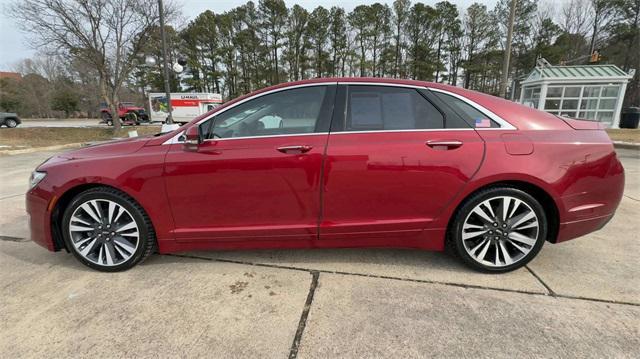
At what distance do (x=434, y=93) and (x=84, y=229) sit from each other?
10.2 feet

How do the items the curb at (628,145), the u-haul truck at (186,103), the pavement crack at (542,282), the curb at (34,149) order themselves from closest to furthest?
1. the pavement crack at (542,282)
2. the curb at (628,145)
3. the curb at (34,149)
4. the u-haul truck at (186,103)

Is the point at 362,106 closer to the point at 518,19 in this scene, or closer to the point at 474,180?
the point at 474,180

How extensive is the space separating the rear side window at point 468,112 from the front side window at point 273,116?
975 millimetres

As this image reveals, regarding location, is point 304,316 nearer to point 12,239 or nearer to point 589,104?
point 12,239

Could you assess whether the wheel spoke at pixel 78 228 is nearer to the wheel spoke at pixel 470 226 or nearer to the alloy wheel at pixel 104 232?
the alloy wheel at pixel 104 232

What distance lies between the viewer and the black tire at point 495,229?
239 centimetres

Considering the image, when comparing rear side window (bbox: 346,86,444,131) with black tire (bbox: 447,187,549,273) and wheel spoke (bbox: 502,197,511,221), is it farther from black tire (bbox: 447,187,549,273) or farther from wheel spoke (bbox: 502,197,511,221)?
wheel spoke (bbox: 502,197,511,221)

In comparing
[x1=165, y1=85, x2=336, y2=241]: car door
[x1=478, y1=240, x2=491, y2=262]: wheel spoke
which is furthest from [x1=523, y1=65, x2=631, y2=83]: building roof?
[x1=165, y1=85, x2=336, y2=241]: car door

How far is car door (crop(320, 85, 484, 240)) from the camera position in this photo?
7.55ft

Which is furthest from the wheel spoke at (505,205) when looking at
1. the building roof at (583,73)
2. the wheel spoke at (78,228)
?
the building roof at (583,73)

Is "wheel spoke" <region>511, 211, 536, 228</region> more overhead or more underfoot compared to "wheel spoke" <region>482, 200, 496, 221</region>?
more underfoot

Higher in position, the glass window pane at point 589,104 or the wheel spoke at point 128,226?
the glass window pane at point 589,104

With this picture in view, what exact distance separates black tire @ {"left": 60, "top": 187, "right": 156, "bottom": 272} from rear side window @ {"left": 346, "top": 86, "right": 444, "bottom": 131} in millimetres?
1827

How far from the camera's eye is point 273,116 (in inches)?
98.9
